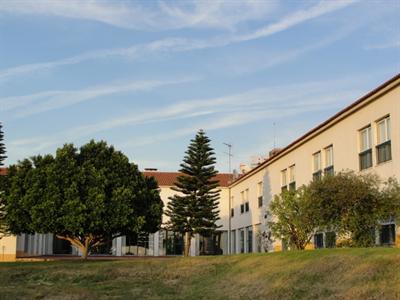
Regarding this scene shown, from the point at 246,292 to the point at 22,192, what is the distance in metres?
15.3

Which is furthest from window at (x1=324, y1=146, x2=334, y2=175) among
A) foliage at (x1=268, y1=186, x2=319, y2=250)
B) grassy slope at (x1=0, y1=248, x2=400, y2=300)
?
grassy slope at (x1=0, y1=248, x2=400, y2=300)

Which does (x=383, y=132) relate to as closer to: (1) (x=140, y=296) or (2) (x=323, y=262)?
(2) (x=323, y=262)

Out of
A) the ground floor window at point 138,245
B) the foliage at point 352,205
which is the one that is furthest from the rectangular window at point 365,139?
the ground floor window at point 138,245

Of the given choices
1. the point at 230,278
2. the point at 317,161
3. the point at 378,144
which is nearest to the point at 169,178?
the point at 317,161

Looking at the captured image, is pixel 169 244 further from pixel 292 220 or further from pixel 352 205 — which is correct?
pixel 352 205

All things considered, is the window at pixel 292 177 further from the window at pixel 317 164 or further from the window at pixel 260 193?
the window at pixel 260 193

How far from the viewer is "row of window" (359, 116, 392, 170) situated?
1722 cm

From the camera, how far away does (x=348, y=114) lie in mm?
19750

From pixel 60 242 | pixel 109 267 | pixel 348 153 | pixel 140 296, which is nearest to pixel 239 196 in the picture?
pixel 60 242

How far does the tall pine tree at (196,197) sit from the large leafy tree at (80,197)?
28.1ft

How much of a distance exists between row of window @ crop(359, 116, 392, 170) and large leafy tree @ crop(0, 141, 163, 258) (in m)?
9.61

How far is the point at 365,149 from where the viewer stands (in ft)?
61.7

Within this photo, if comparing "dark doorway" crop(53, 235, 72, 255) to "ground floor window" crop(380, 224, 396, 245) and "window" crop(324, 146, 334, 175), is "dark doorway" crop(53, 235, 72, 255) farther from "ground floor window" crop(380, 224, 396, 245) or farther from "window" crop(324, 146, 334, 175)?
"ground floor window" crop(380, 224, 396, 245)

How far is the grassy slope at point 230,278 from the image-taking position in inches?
367
